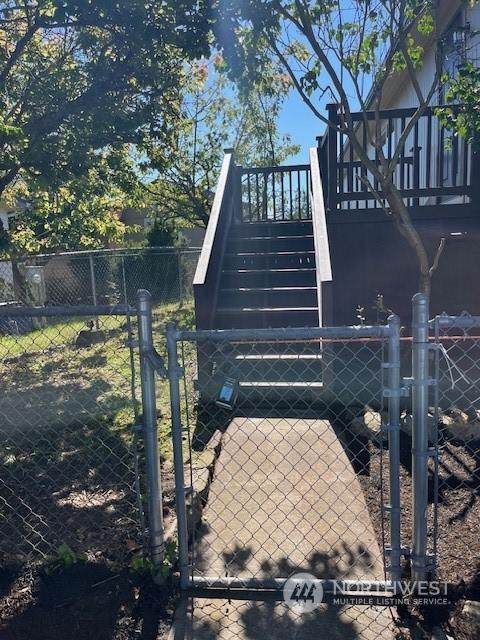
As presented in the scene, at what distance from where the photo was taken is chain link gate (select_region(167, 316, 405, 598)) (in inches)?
101

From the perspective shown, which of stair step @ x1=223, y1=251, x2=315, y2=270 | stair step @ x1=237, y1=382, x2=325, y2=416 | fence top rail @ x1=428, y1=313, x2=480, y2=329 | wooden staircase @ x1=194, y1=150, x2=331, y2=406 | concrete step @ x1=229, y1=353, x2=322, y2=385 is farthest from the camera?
stair step @ x1=223, y1=251, x2=315, y2=270

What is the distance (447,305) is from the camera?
6918 millimetres

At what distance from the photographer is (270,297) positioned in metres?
7.19

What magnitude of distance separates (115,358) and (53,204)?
8.95 feet

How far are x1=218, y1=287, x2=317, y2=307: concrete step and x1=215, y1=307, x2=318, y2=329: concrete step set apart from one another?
30 cm

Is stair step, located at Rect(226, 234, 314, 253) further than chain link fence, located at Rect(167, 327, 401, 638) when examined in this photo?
Yes

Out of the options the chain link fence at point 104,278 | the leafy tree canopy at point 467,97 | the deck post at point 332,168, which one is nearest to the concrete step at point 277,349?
the deck post at point 332,168

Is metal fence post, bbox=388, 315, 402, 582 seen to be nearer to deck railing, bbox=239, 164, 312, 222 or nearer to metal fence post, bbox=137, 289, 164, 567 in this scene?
metal fence post, bbox=137, 289, 164, 567

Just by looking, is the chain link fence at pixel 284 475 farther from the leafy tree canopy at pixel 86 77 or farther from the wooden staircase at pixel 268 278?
the leafy tree canopy at pixel 86 77

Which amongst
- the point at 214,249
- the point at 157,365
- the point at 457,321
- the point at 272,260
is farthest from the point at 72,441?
the point at 272,260

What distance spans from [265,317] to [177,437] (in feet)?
14.0

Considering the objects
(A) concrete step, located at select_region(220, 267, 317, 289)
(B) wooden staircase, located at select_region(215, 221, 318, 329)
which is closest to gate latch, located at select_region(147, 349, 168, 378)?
(B) wooden staircase, located at select_region(215, 221, 318, 329)

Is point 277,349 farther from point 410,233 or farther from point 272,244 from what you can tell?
point 272,244

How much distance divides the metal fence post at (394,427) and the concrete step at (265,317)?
4.30 m
